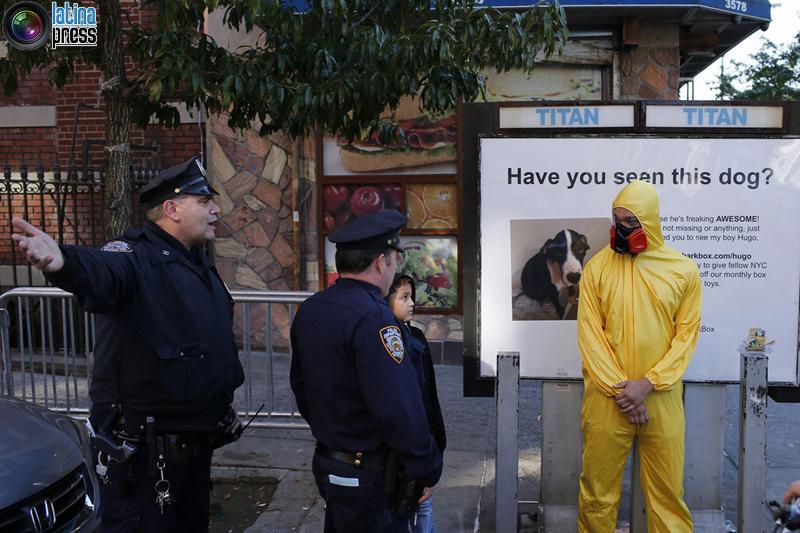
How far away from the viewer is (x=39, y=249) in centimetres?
273

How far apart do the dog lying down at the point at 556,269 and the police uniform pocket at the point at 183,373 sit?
1.94m

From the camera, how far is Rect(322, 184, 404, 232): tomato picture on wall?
9070 millimetres

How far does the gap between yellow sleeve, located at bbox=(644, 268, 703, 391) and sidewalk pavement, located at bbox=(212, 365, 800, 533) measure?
4.46 ft

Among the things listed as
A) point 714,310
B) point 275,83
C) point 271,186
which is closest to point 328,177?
point 271,186

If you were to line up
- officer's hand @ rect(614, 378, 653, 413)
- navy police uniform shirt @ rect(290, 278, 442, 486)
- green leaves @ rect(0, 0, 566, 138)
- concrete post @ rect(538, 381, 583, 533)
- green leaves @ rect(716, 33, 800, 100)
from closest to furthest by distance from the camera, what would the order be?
navy police uniform shirt @ rect(290, 278, 442, 486) < officer's hand @ rect(614, 378, 653, 413) < concrete post @ rect(538, 381, 583, 533) < green leaves @ rect(0, 0, 566, 138) < green leaves @ rect(716, 33, 800, 100)

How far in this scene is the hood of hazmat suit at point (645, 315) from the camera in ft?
13.1

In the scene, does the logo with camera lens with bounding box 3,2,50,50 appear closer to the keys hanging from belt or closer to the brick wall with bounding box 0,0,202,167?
the keys hanging from belt

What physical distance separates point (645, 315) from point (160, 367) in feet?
7.76

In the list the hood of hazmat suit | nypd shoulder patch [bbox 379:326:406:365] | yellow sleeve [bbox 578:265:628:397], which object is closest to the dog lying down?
yellow sleeve [bbox 578:265:628:397]

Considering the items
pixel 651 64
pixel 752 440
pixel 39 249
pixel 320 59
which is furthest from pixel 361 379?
pixel 651 64

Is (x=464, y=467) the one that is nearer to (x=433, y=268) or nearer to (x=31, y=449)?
(x=31, y=449)

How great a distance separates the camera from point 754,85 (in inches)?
822

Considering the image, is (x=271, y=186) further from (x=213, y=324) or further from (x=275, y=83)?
(x=213, y=324)

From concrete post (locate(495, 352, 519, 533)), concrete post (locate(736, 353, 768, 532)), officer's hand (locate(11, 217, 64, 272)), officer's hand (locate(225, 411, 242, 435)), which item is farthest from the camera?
concrete post (locate(495, 352, 519, 533))
